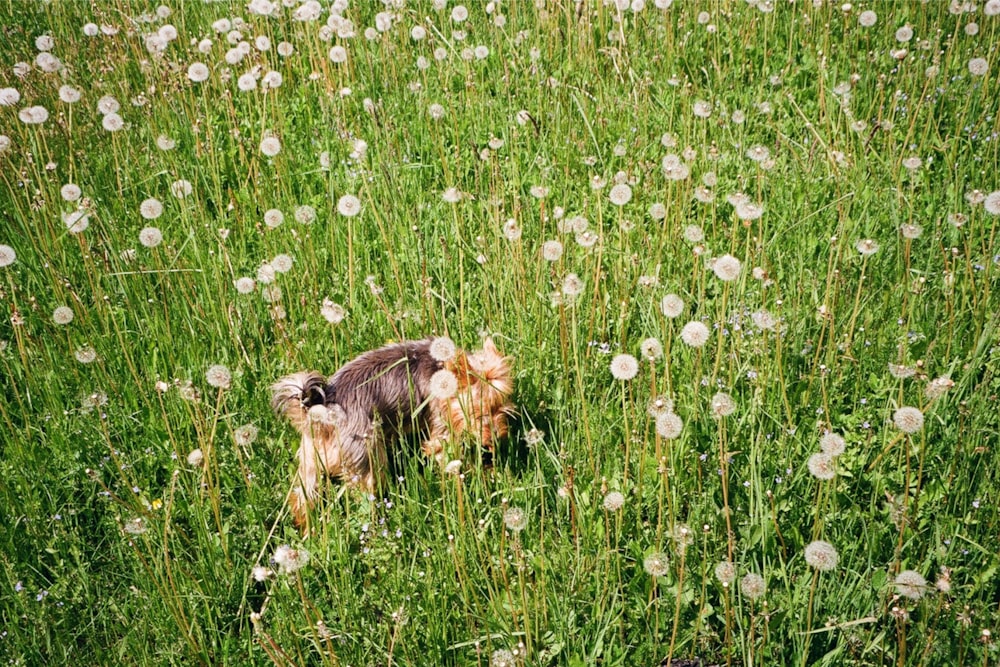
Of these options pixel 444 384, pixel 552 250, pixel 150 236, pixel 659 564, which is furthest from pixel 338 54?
pixel 659 564

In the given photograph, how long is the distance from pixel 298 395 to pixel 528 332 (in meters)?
0.94

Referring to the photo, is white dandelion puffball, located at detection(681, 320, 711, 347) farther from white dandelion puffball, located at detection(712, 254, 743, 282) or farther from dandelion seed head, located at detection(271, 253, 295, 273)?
dandelion seed head, located at detection(271, 253, 295, 273)

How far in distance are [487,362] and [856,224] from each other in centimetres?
166

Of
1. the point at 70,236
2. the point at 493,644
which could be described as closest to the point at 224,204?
the point at 70,236

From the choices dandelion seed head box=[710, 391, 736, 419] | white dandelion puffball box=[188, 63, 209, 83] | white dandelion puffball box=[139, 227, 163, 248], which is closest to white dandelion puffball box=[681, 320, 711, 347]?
dandelion seed head box=[710, 391, 736, 419]

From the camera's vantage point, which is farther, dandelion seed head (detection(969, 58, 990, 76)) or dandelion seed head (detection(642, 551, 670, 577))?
dandelion seed head (detection(969, 58, 990, 76))

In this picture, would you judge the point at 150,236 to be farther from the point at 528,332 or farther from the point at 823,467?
the point at 823,467

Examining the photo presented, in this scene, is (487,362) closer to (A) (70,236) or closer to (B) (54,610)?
(B) (54,610)

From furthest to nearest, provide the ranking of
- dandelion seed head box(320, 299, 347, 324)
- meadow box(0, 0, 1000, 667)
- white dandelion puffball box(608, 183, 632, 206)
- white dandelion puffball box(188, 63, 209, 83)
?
white dandelion puffball box(188, 63, 209, 83) < white dandelion puffball box(608, 183, 632, 206) < dandelion seed head box(320, 299, 347, 324) < meadow box(0, 0, 1000, 667)

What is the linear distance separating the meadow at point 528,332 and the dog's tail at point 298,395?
4.5 inches

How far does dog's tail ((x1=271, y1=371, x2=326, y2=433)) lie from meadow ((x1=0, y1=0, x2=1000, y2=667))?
0.37 ft

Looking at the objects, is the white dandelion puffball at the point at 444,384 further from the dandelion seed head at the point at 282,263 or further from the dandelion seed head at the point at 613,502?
the dandelion seed head at the point at 282,263

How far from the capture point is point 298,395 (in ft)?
8.35

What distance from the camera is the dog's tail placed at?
8.26 feet
